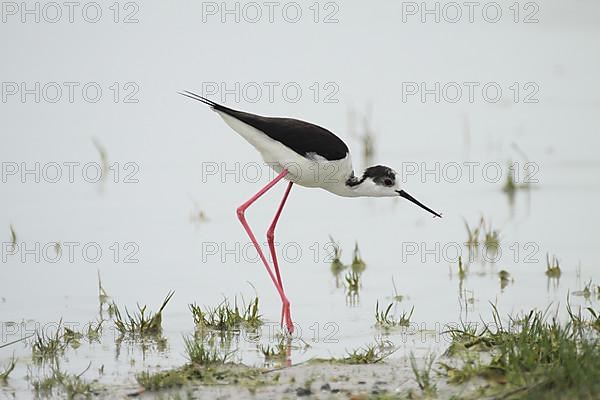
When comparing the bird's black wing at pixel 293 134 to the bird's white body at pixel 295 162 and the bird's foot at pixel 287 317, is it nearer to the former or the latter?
the bird's white body at pixel 295 162

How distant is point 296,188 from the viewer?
10531 millimetres

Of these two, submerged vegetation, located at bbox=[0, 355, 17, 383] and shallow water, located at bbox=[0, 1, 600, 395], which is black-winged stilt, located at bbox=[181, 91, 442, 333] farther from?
submerged vegetation, located at bbox=[0, 355, 17, 383]

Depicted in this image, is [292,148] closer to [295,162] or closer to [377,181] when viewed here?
[295,162]

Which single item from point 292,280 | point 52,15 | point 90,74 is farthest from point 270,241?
point 52,15

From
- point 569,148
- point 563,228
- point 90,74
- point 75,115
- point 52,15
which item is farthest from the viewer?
point 52,15

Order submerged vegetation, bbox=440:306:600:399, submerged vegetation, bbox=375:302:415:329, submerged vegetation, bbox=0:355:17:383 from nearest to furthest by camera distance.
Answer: submerged vegetation, bbox=440:306:600:399, submerged vegetation, bbox=0:355:17:383, submerged vegetation, bbox=375:302:415:329

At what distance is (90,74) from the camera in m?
13.1

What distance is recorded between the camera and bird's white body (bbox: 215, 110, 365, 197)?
23.5 ft

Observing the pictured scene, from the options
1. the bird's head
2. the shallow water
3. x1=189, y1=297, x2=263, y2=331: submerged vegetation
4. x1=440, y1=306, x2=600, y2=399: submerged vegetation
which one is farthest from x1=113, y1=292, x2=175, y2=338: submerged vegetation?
the bird's head

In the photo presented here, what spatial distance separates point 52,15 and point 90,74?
2540mm

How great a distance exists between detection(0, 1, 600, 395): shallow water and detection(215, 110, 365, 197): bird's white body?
764 millimetres

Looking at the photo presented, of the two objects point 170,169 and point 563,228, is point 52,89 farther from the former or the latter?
point 563,228

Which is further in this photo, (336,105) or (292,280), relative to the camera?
(336,105)

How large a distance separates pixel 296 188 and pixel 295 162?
3.36 m
